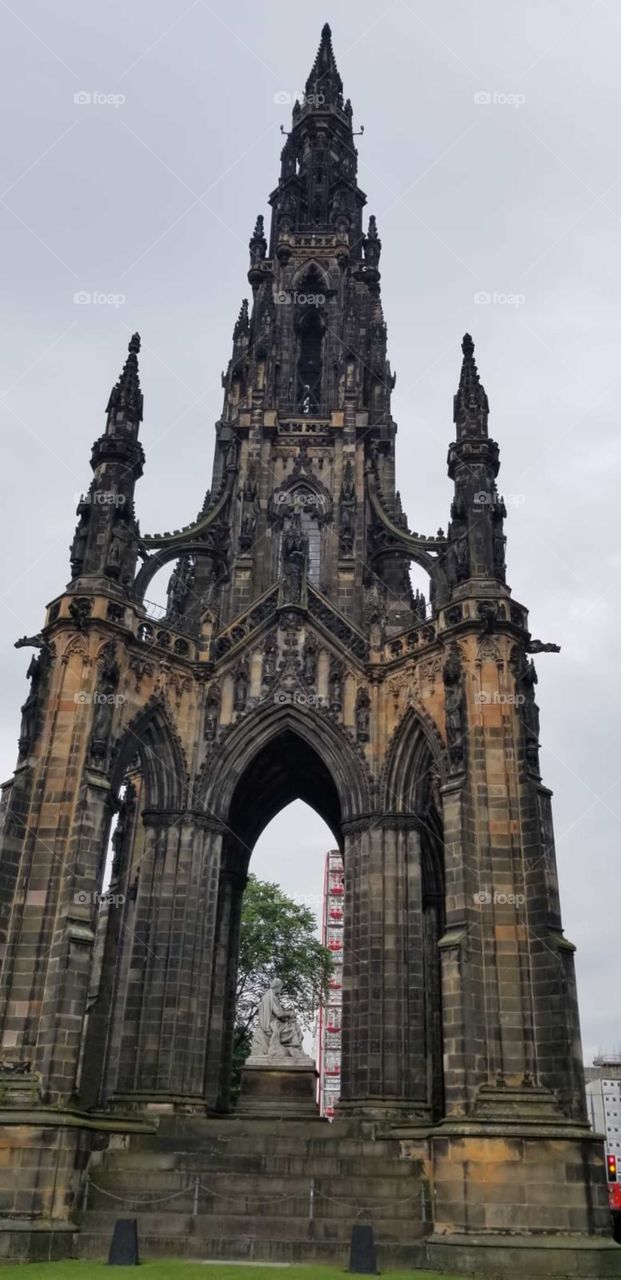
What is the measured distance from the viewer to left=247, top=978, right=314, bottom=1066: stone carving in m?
21.2

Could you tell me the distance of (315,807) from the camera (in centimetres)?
2783

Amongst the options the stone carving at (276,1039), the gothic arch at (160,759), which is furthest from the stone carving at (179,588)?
the stone carving at (276,1039)

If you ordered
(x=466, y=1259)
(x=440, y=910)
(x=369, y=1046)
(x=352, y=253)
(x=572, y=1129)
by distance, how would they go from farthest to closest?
1. (x=352, y=253)
2. (x=440, y=910)
3. (x=369, y=1046)
4. (x=572, y=1129)
5. (x=466, y=1259)

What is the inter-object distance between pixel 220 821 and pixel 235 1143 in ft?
22.4

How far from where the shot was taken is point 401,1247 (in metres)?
15.3

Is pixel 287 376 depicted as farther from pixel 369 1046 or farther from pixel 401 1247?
pixel 401 1247

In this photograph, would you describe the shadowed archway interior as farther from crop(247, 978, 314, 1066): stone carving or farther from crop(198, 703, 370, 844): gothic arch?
crop(247, 978, 314, 1066): stone carving

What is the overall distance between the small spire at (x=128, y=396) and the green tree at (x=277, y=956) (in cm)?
2246

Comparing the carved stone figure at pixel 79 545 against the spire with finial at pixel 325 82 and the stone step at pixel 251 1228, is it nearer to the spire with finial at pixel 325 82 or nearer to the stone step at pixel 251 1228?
the stone step at pixel 251 1228

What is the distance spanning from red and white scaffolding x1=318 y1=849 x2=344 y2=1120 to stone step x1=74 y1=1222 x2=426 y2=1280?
170 ft

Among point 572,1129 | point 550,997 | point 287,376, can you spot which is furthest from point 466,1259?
point 287,376

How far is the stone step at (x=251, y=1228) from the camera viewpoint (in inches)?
612

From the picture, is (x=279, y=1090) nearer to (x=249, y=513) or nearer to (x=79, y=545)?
(x=79, y=545)

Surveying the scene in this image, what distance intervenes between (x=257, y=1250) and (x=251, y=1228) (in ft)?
1.67
